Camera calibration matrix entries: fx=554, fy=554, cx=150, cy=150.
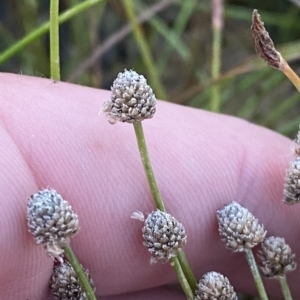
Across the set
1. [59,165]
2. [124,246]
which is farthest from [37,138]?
[124,246]

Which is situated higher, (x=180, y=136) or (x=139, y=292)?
(x=180, y=136)

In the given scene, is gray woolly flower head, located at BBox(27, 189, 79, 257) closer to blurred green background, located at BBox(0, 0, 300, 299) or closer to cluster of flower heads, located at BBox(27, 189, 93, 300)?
cluster of flower heads, located at BBox(27, 189, 93, 300)

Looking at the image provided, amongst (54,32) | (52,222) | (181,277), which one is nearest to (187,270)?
(181,277)

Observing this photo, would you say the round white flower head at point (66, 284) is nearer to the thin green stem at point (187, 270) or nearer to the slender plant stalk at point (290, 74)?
the thin green stem at point (187, 270)

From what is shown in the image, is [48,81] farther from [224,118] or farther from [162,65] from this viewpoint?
[162,65]

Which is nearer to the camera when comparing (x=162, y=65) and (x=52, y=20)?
(x=52, y=20)

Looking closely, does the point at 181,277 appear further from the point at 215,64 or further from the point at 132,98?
the point at 215,64

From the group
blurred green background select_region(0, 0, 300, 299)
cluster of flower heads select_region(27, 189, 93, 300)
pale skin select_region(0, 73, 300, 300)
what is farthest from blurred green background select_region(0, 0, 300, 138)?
cluster of flower heads select_region(27, 189, 93, 300)
